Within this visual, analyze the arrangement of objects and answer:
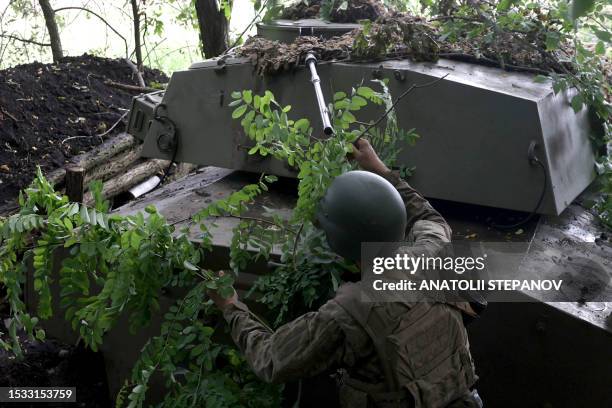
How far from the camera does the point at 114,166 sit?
7.43 metres

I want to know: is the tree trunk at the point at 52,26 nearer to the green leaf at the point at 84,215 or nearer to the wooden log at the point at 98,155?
the wooden log at the point at 98,155

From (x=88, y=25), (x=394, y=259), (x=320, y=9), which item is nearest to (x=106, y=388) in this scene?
(x=394, y=259)

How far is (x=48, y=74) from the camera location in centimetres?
834

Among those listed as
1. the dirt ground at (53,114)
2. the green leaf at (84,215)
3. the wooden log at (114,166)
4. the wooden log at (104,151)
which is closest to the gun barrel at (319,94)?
the green leaf at (84,215)

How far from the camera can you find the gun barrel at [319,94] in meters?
3.07

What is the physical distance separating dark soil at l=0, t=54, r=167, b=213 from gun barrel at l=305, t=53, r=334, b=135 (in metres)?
3.40

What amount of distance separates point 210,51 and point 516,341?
17.4 feet

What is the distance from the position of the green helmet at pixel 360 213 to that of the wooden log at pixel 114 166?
16.3ft

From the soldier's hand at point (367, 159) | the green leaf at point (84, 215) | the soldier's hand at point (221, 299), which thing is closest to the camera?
the green leaf at point (84, 215)

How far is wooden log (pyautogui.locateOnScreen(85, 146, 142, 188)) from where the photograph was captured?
7242 millimetres

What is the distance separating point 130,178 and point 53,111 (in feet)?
3.85

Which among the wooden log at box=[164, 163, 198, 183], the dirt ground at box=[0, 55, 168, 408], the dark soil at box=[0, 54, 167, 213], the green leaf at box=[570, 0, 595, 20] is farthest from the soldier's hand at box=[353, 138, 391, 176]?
the wooden log at box=[164, 163, 198, 183]

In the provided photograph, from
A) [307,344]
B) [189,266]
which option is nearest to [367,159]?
[189,266]

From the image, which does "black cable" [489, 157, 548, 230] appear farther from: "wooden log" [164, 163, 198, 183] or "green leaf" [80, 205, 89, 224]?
"wooden log" [164, 163, 198, 183]
